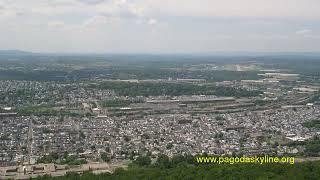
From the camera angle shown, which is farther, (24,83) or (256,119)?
(24,83)

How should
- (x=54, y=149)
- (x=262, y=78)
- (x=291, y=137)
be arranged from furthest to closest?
(x=262, y=78) < (x=291, y=137) < (x=54, y=149)

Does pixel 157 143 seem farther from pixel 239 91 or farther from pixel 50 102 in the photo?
pixel 239 91

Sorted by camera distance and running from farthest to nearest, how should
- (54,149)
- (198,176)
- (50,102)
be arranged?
(50,102)
(54,149)
(198,176)

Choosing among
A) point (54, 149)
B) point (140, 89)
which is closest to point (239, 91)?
point (140, 89)

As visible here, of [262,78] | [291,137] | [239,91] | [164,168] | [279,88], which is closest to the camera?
[164,168]

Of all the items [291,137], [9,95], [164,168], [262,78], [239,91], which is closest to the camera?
[164,168]

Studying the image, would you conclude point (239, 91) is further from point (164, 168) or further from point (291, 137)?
point (164, 168)

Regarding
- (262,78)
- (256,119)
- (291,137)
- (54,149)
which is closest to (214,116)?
(256,119)

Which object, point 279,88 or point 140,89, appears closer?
point 140,89

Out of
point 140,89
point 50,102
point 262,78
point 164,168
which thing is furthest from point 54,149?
point 262,78
